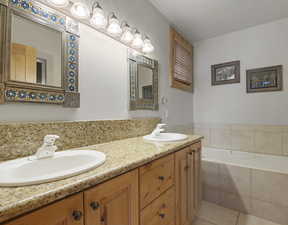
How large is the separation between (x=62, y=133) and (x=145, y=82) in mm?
1037

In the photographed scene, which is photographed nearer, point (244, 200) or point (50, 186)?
point (50, 186)

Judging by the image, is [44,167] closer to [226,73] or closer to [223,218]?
[223,218]

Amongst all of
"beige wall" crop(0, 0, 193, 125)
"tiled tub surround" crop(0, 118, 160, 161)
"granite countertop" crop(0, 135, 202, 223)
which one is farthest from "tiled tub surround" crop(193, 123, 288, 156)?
"granite countertop" crop(0, 135, 202, 223)

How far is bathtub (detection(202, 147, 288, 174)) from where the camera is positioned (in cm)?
189

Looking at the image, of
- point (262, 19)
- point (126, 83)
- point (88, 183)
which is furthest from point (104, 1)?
point (262, 19)

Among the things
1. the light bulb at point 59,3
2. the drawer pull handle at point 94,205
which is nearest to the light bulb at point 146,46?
the light bulb at point 59,3

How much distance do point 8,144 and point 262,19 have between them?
312cm

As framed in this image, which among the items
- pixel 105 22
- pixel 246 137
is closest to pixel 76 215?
pixel 105 22

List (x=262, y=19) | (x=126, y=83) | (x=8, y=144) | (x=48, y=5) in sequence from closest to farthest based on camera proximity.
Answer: (x=8, y=144)
(x=48, y=5)
(x=126, y=83)
(x=262, y=19)

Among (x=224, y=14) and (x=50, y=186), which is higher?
(x=224, y=14)

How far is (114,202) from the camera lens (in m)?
0.66

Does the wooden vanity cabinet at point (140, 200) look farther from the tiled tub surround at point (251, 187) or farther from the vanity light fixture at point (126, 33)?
the vanity light fixture at point (126, 33)

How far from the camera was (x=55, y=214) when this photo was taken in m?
0.47

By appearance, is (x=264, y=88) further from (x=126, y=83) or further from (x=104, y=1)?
(x=104, y=1)
